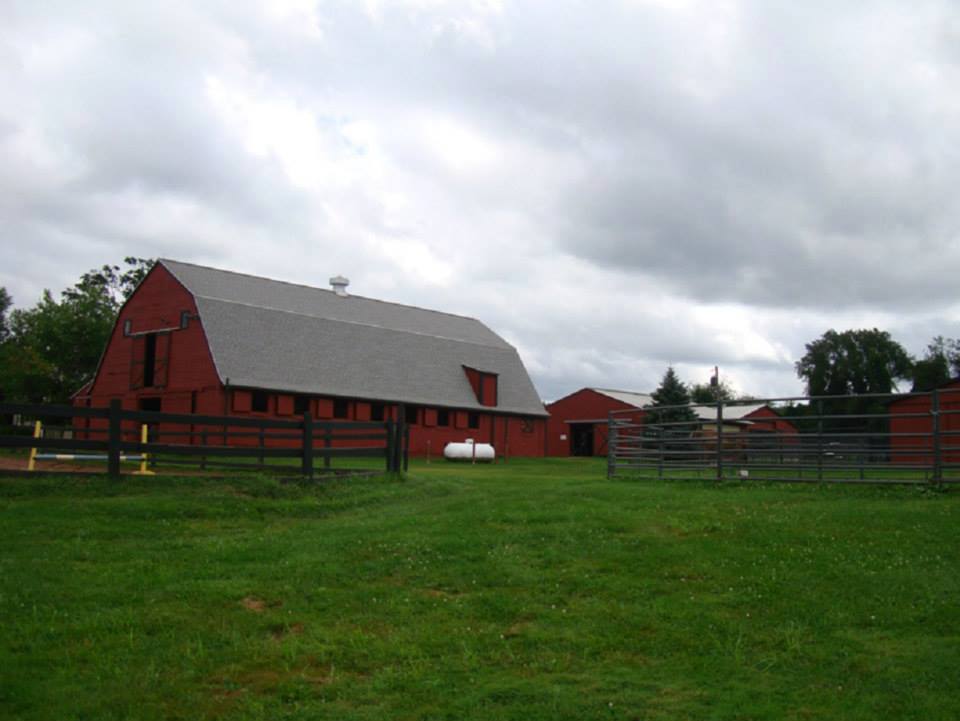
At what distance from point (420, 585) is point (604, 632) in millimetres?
2378

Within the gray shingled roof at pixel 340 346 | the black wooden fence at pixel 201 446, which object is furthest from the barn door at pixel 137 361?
the black wooden fence at pixel 201 446

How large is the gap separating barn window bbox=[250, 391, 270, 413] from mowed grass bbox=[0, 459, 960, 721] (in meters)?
26.4

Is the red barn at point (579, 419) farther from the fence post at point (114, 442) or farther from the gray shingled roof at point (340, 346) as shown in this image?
the fence post at point (114, 442)

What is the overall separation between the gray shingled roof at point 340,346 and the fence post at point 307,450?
21663mm

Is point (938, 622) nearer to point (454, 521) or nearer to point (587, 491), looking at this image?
point (454, 521)

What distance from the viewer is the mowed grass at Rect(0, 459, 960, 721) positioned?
7.36 m

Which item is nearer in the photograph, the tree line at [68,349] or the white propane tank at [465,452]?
the white propane tank at [465,452]

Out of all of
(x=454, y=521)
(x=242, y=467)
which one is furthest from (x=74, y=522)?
(x=242, y=467)

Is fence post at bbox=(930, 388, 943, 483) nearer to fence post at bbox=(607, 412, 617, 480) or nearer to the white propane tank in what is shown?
fence post at bbox=(607, 412, 617, 480)

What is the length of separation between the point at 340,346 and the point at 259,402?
250 inches

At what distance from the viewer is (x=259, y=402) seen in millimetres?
41344

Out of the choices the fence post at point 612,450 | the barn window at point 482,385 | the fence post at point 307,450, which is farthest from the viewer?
the barn window at point 482,385

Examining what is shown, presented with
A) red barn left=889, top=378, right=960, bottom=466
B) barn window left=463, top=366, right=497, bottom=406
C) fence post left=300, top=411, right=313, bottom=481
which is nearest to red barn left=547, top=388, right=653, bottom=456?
barn window left=463, top=366, right=497, bottom=406

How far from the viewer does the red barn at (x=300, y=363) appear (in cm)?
4138
